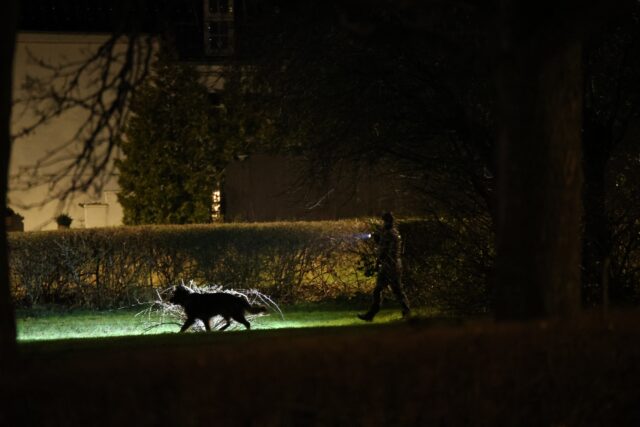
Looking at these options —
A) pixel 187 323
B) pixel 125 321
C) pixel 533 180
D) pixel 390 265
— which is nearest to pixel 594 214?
pixel 390 265

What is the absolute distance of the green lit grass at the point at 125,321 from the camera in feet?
50.6

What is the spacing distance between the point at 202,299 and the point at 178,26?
1116 centimetres

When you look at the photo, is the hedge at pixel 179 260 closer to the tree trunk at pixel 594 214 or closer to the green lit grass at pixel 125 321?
the green lit grass at pixel 125 321

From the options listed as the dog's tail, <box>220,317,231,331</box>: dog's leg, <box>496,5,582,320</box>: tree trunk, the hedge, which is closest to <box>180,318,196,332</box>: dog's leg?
<box>220,317,231,331</box>: dog's leg

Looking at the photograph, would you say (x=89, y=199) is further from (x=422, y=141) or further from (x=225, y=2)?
(x=422, y=141)

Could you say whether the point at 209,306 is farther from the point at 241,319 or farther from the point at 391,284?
the point at 391,284

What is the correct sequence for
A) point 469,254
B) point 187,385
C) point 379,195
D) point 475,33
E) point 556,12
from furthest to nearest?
point 379,195 → point 469,254 → point 475,33 → point 556,12 → point 187,385

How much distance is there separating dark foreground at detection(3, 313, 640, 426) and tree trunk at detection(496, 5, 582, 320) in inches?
38.3

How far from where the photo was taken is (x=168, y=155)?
2362 cm

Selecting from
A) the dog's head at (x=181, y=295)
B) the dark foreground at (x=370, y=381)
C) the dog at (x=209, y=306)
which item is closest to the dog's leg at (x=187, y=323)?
the dog at (x=209, y=306)

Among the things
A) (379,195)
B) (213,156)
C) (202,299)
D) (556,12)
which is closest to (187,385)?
(556,12)

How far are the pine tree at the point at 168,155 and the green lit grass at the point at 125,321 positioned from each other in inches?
225

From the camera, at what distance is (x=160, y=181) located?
924 inches

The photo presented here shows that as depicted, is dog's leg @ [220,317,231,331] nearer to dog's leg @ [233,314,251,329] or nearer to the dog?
the dog
